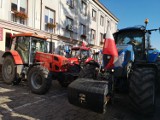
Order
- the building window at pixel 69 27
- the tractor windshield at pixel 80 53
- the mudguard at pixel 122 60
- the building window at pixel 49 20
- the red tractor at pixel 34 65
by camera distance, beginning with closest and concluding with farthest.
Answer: the mudguard at pixel 122 60 → the red tractor at pixel 34 65 → the tractor windshield at pixel 80 53 → the building window at pixel 49 20 → the building window at pixel 69 27

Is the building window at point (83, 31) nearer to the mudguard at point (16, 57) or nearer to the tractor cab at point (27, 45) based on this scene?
the tractor cab at point (27, 45)

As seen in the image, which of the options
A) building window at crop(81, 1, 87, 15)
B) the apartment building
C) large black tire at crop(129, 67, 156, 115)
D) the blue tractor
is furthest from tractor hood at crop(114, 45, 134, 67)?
building window at crop(81, 1, 87, 15)

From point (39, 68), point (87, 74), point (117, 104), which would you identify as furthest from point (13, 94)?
point (117, 104)

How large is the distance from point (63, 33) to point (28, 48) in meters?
10.3

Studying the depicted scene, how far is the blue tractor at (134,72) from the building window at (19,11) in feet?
27.1

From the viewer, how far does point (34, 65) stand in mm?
7727

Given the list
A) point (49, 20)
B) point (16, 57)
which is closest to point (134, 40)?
point (16, 57)

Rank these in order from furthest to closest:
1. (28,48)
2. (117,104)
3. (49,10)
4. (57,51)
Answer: (57,51), (49,10), (28,48), (117,104)

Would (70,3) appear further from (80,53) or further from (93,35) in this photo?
(80,53)

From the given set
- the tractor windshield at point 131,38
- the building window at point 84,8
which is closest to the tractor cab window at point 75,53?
the tractor windshield at point 131,38

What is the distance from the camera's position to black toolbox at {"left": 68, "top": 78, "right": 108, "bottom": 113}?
154 inches

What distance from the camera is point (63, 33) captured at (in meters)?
18.5

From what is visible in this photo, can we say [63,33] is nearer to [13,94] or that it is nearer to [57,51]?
[57,51]

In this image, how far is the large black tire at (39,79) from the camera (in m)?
7.11
